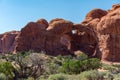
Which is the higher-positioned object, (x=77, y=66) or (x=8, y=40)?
(x=8, y=40)

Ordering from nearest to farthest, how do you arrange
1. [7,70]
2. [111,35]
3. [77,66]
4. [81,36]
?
1. [7,70]
2. [77,66]
3. [111,35]
4. [81,36]

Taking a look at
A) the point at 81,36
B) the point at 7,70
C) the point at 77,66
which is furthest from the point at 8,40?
the point at 7,70

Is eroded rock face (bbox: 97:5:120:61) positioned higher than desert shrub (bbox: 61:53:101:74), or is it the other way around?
eroded rock face (bbox: 97:5:120:61)

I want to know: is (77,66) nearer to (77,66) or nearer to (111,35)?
(77,66)

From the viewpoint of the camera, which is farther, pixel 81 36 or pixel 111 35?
pixel 81 36

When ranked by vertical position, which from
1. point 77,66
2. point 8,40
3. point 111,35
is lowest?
point 77,66

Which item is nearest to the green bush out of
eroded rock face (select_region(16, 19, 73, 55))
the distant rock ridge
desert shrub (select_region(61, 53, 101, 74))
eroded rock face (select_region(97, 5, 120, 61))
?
desert shrub (select_region(61, 53, 101, 74))

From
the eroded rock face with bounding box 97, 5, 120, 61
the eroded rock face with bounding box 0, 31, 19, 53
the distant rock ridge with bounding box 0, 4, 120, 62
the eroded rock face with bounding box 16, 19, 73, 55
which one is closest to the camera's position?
the eroded rock face with bounding box 97, 5, 120, 61

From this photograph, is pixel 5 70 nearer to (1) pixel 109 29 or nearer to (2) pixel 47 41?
(1) pixel 109 29

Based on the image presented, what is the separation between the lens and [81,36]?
62.3 meters

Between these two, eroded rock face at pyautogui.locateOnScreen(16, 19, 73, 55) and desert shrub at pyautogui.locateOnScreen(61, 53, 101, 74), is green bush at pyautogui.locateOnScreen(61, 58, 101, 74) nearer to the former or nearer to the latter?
desert shrub at pyautogui.locateOnScreen(61, 53, 101, 74)

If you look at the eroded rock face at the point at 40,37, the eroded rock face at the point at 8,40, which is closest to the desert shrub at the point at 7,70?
the eroded rock face at the point at 40,37

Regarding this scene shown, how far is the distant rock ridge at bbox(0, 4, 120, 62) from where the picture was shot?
50312 millimetres

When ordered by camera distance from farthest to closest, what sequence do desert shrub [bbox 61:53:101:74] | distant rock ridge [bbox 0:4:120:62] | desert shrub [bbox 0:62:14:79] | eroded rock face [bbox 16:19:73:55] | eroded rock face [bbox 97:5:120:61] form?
eroded rock face [bbox 16:19:73:55] < distant rock ridge [bbox 0:4:120:62] < eroded rock face [bbox 97:5:120:61] < desert shrub [bbox 61:53:101:74] < desert shrub [bbox 0:62:14:79]
